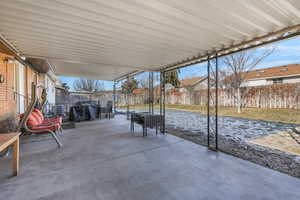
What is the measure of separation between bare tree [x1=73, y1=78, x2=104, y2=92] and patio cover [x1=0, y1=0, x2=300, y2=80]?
57.9 feet

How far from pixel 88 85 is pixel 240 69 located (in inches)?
758

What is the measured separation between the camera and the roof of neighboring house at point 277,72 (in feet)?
29.9

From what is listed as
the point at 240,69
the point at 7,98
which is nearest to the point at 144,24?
the point at 7,98

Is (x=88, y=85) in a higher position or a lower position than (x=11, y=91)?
higher

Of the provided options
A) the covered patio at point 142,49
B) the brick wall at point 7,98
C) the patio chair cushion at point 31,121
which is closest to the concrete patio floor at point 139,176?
the covered patio at point 142,49

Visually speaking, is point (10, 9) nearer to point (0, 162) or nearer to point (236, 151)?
point (0, 162)

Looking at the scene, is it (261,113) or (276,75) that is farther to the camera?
(276,75)

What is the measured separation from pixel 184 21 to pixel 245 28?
112 cm

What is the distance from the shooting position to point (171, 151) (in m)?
3.17

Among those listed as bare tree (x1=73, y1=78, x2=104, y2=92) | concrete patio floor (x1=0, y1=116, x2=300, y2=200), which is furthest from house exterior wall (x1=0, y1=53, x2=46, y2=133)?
bare tree (x1=73, y1=78, x2=104, y2=92)

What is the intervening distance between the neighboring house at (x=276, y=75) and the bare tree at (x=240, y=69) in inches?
20.6

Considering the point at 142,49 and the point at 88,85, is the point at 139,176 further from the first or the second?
the point at 88,85

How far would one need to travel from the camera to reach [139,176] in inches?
84.0

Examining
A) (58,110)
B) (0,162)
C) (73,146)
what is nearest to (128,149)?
(73,146)
